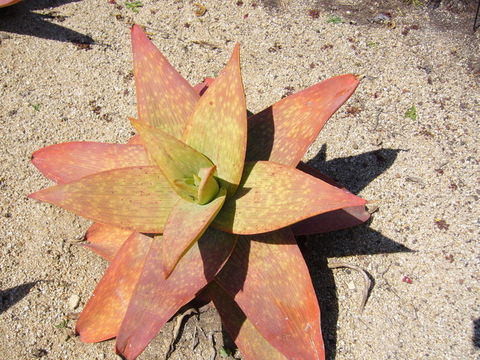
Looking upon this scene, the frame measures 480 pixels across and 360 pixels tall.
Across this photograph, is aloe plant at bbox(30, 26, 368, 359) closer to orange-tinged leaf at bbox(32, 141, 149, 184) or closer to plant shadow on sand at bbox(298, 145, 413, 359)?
orange-tinged leaf at bbox(32, 141, 149, 184)

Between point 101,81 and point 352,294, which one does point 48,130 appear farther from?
point 352,294

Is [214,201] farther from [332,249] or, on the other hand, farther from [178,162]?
[332,249]

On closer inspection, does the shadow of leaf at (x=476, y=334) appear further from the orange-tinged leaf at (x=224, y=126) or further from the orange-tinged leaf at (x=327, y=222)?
the orange-tinged leaf at (x=224, y=126)

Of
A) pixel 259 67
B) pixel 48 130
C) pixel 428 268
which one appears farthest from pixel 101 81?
pixel 428 268

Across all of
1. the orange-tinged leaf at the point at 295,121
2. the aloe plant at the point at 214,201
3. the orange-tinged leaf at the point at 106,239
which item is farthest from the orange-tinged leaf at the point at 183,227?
the orange-tinged leaf at the point at 106,239

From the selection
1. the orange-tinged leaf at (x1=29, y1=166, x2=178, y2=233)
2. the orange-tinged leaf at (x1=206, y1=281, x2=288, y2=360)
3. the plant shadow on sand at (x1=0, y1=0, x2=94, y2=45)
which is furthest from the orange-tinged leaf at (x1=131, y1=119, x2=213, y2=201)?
the plant shadow on sand at (x1=0, y1=0, x2=94, y2=45)

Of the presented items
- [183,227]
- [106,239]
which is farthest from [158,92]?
[106,239]
